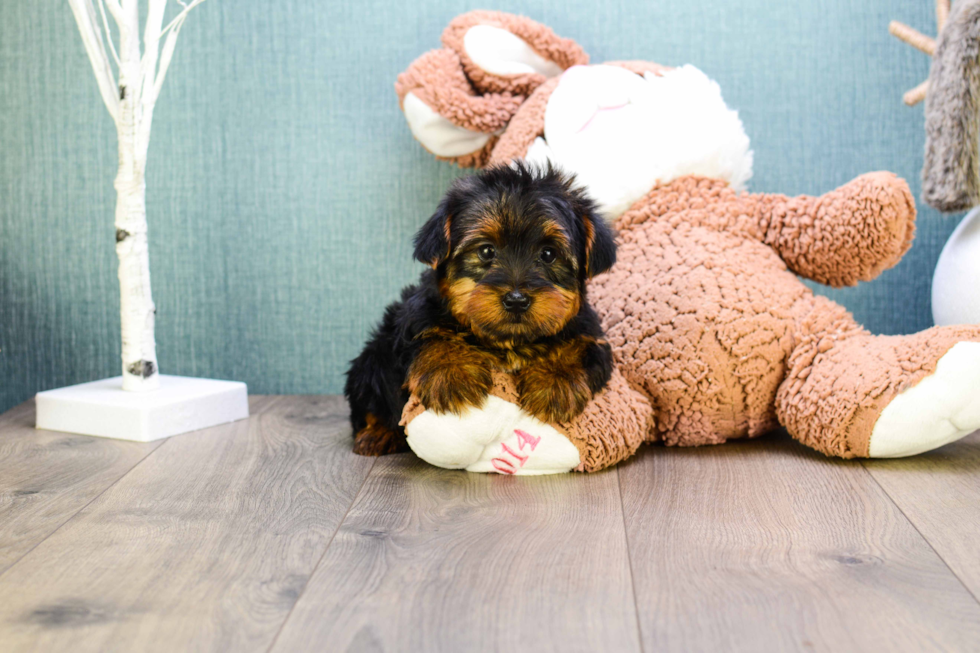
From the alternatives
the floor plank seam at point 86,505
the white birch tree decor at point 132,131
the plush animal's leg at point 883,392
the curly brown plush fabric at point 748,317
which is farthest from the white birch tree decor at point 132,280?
the plush animal's leg at point 883,392

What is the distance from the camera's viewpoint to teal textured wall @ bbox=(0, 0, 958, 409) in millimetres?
2848

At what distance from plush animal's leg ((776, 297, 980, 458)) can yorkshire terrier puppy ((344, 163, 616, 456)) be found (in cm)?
56

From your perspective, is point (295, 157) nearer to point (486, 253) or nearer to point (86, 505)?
point (486, 253)

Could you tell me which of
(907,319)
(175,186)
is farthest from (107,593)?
(907,319)

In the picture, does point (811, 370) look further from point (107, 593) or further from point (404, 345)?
point (107, 593)

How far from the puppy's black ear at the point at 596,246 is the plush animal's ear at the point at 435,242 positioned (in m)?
Answer: 0.33

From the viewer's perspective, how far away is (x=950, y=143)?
226 cm

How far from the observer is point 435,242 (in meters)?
1.84

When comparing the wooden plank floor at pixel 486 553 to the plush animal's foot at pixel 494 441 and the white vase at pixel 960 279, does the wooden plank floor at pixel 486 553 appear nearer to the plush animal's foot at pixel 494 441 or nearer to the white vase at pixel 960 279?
the plush animal's foot at pixel 494 441

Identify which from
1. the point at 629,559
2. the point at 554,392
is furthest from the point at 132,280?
the point at 629,559

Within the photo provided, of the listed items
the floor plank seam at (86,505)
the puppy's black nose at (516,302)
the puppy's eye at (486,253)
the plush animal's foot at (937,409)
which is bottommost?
the floor plank seam at (86,505)

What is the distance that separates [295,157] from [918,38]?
2113 mm

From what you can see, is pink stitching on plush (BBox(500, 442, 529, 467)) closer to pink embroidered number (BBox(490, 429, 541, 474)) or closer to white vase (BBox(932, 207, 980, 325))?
pink embroidered number (BBox(490, 429, 541, 474))

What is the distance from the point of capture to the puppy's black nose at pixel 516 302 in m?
1.74
